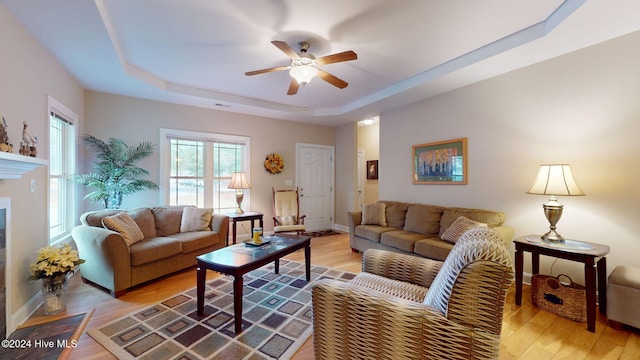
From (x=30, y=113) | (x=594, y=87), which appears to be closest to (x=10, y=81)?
(x=30, y=113)

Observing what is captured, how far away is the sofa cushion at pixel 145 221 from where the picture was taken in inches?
133

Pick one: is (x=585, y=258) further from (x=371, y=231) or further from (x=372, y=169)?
(x=372, y=169)

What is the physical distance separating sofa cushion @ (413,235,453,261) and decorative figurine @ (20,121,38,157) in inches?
154

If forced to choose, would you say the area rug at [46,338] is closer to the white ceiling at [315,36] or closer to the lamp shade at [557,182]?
the white ceiling at [315,36]

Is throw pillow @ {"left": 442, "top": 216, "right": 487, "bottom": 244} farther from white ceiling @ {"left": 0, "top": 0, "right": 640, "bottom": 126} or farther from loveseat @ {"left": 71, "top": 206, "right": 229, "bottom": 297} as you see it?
loveseat @ {"left": 71, "top": 206, "right": 229, "bottom": 297}

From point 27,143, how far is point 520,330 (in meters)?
4.41

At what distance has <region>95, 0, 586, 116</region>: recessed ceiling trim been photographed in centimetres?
218

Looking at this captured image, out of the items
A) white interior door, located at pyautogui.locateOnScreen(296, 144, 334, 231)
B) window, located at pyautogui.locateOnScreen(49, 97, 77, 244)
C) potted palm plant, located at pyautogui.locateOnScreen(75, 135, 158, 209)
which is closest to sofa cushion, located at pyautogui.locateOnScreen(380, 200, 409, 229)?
white interior door, located at pyautogui.locateOnScreen(296, 144, 334, 231)

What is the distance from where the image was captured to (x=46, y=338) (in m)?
1.97

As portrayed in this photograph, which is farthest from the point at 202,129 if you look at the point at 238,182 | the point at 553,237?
the point at 553,237

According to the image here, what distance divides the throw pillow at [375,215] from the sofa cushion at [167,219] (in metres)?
2.80

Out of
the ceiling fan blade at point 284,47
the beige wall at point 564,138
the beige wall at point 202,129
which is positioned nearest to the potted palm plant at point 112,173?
the beige wall at point 202,129

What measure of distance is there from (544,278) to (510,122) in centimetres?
177

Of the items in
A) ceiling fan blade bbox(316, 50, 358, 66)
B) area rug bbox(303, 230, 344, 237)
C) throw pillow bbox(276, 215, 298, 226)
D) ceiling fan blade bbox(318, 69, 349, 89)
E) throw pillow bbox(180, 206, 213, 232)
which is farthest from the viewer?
area rug bbox(303, 230, 344, 237)
